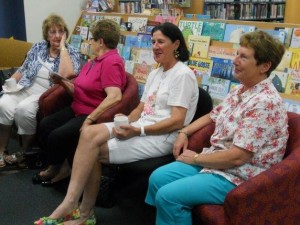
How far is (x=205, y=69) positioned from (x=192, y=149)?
0.92 metres

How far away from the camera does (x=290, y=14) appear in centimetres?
537

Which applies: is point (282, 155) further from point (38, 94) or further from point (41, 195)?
point (38, 94)

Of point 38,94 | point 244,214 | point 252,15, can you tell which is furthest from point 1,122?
point 252,15

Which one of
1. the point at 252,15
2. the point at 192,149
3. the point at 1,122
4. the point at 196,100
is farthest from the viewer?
the point at 252,15

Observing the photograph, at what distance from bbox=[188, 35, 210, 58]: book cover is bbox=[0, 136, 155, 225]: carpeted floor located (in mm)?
1073

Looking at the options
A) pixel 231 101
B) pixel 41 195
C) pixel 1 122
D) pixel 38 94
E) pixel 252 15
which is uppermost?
pixel 252 15

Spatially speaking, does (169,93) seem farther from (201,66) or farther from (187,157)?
(201,66)

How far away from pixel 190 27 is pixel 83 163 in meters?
1.51

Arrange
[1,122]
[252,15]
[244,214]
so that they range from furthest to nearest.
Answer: [252,15] → [1,122] → [244,214]

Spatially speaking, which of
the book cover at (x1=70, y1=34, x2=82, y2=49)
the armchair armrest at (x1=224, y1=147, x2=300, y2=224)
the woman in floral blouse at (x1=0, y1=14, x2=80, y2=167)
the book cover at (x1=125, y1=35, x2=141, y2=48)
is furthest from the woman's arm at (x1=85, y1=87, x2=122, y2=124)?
the book cover at (x1=70, y1=34, x2=82, y2=49)

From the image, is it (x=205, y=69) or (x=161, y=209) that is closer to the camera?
(x=161, y=209)

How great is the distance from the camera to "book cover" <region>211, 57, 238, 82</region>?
8.61 feet

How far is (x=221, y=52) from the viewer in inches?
107

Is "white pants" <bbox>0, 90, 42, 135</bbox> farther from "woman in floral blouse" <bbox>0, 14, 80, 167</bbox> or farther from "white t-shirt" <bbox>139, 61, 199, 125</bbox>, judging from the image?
"white t-shirt" <bbox>139, 61, 199, 125</bbox>
